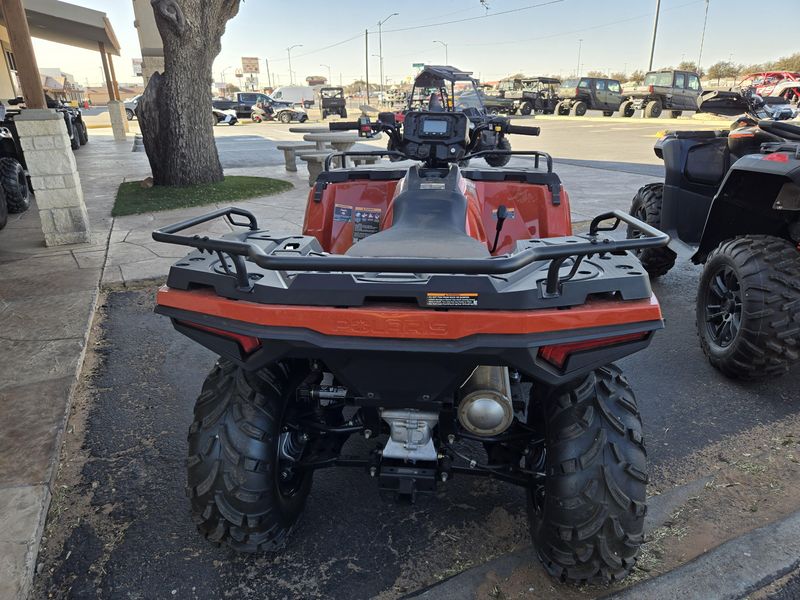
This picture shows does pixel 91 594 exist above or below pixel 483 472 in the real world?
below

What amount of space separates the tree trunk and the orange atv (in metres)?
7.29

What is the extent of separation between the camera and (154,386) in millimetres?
3283

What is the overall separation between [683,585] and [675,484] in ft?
1.94

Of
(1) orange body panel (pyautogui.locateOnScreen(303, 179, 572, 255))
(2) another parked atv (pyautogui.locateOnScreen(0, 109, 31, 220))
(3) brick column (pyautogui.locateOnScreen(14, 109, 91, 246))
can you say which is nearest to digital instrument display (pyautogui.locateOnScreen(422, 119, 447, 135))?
(1) orange body panel (pyautogui.locateOnScreen(303, 179, 572, 255))

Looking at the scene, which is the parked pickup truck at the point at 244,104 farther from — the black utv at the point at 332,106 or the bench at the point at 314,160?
the bench at the point at 314,160

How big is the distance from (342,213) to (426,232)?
134cm

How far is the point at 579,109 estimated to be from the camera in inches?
1131

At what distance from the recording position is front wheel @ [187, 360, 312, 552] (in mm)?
1865

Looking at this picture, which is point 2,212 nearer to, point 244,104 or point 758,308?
point 758,308

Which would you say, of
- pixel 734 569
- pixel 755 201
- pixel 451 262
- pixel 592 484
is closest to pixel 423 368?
pixel 451 262

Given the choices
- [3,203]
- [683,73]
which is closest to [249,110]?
[683,73]

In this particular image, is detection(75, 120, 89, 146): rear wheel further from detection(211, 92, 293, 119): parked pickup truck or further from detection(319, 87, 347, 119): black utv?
detection(319, 87, 347, 119): black utv

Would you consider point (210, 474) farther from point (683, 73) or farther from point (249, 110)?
point (249, 110)

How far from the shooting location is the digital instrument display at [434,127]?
118 inches
